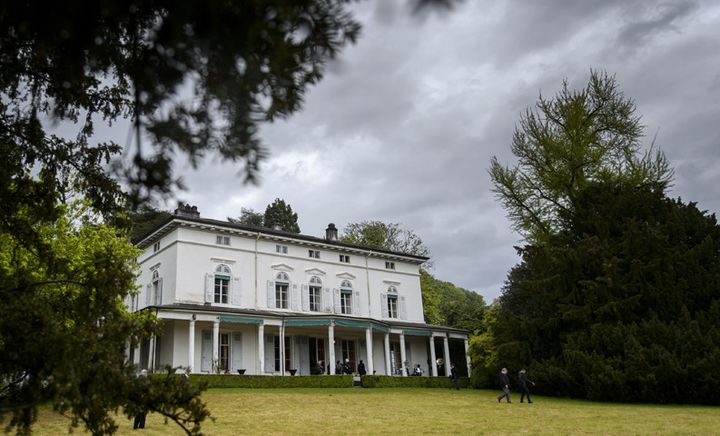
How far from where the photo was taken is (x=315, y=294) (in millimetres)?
35469

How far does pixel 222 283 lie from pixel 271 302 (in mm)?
3115

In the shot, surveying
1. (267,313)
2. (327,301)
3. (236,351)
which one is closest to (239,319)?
(267,313)

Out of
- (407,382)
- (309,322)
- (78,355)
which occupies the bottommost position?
(407,382)

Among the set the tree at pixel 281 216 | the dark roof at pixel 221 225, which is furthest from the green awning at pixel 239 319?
the tree at pixel 281 216

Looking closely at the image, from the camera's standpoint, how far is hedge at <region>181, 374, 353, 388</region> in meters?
24.8

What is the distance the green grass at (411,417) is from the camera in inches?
532

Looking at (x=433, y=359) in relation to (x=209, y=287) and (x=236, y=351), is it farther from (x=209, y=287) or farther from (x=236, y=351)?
(x=209, y=287)

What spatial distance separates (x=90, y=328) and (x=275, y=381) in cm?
2139

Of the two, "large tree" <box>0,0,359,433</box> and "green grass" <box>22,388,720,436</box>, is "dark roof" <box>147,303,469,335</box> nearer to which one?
"green grass" <box>22,388,720,436</box>

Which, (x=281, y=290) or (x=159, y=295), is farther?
(x=281, y=290)

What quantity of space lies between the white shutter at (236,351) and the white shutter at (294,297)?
3.70 m

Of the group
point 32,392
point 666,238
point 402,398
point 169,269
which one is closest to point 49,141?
point 32,392

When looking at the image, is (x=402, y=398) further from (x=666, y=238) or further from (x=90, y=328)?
(x=90, y=328)

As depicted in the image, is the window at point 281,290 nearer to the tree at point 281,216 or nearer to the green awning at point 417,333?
the green awning at point 417,333
